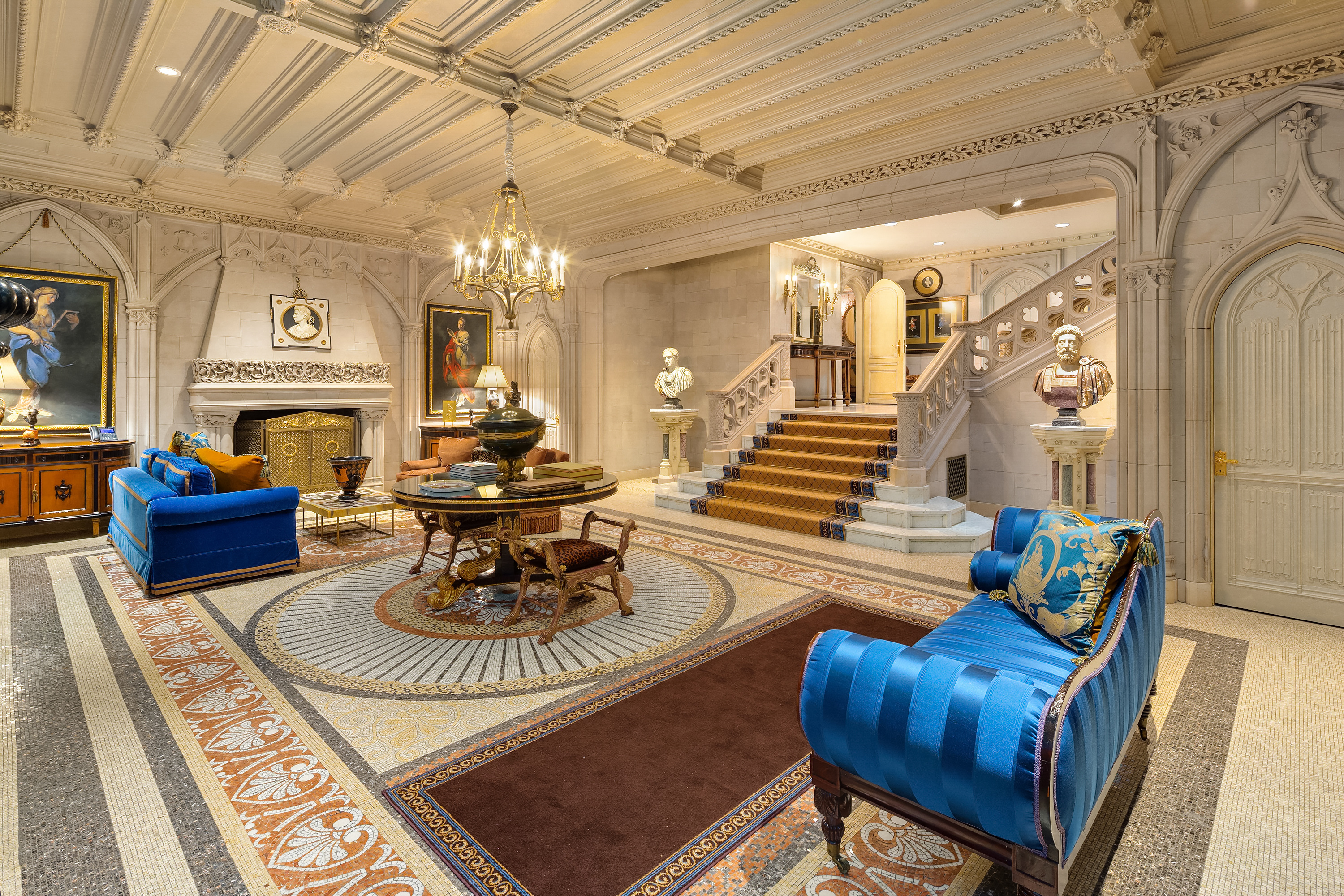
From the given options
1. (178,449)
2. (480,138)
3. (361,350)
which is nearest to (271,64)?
(480,138)

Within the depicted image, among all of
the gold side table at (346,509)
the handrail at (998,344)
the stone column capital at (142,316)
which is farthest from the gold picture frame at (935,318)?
the stone column capital at (142,316)

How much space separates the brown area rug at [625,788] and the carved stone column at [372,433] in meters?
6.79

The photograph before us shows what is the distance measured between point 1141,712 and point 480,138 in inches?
242

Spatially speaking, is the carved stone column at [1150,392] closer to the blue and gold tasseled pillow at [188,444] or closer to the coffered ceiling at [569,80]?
the coffered ceiling at [569,80]

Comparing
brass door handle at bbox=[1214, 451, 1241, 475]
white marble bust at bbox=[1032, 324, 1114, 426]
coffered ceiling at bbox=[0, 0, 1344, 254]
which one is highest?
coffered ceiling at bbox=[0, 0, 1344, 254]

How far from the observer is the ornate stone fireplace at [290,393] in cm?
750

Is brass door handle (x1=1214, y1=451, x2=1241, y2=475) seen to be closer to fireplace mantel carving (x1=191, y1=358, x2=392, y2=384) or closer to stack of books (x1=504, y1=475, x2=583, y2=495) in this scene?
stack of books (x1=504, y1=475, x2=583, y2=495)

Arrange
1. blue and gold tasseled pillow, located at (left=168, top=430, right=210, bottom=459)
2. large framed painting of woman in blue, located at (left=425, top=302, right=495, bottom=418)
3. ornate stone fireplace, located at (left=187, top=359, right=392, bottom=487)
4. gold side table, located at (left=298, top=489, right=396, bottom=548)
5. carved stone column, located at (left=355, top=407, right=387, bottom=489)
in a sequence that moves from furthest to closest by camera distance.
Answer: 1. large framed painting of woman in blue, located at (left=425, top=302, right=495, bottom=418)
2. carved stone column, located at (left=355, top=407, right=387, bottom=489)
3. ornate stone fireplace, located at (left=187, top=359, right=392, bottom=487)
4. gold side table, located at (left=298, top=489, right=396, bottom=548)
5. blue and gold tasseled pillow, located at (left=168, top=430, right=210, bottom=459)

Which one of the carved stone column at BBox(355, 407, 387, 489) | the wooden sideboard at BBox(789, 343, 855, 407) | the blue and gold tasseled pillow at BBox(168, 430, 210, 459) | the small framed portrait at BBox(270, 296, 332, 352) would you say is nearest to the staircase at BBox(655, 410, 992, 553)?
the wooden sideboard at BBox(789, 343, 855, 407)

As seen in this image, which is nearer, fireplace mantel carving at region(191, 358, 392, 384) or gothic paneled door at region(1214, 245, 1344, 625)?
gothic paneled door at region(1214, 245, 1344, 625)

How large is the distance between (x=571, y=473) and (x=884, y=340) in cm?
787

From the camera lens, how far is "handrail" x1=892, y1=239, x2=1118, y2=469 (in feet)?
21.1

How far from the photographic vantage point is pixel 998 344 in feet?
23.8

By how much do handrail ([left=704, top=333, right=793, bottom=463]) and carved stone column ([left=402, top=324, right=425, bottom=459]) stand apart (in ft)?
13.5
